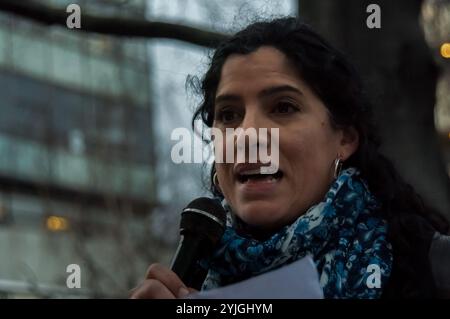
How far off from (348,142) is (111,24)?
10.3 ft

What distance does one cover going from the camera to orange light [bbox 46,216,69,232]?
44.3 feet

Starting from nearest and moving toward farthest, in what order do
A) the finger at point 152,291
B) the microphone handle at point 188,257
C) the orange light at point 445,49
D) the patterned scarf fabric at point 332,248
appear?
the finger at point 152,291 → the microphone handle at point 188,257 → the patterned scarf fabric at point 332,248 → the orange light at point 445,49

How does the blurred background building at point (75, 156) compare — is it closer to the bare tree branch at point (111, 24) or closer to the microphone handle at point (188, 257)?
the bare tree branch at point (111, 24)

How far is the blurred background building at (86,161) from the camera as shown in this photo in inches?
484

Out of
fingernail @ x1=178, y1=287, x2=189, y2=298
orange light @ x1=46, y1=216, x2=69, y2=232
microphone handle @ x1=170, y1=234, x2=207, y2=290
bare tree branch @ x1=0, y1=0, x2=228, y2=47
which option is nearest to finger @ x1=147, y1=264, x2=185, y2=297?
fingernail @ x1=178, y1=287, x2=189, y2=298

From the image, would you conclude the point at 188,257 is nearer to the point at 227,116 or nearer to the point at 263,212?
the point at 263,212

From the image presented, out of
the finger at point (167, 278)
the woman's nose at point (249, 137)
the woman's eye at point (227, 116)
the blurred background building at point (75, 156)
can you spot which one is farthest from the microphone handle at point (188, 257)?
the blurred background building at point (75, 156)

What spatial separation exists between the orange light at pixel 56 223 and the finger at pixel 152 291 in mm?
11417

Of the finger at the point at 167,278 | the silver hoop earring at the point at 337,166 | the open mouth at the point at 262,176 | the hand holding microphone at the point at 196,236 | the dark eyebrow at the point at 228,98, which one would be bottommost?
the finger at the point at 167,278

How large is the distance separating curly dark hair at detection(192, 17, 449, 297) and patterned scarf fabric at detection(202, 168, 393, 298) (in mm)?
46
